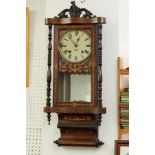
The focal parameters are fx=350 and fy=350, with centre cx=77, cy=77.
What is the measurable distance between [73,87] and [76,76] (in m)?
0.09

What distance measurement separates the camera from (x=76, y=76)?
2688 millimetres

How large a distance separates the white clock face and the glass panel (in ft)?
0.44

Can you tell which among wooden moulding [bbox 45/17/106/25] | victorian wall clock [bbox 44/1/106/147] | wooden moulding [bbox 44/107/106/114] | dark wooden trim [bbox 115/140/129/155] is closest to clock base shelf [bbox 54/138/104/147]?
victorian wall clock [bbox 44/1/106/147]

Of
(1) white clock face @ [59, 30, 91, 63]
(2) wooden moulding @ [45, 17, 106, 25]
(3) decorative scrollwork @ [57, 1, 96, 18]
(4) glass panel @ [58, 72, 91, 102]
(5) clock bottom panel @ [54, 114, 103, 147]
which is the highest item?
(3) decorative scrollwork @ [57, 1, 96, 18]

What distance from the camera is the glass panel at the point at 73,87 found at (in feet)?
8.72

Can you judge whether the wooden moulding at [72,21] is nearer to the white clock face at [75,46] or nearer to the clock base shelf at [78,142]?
the white clock face at [75,46]

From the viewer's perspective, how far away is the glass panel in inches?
105

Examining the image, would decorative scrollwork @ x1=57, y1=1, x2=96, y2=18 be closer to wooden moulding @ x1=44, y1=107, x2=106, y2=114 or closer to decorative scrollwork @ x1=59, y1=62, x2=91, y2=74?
decorative scrollwork @ x1=59, y1=62, x2=91, y2=74

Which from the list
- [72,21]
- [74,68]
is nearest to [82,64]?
[74,68]

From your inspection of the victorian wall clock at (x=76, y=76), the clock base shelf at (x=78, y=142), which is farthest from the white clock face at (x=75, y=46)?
the clock base shelf at (x=78, y=142)
